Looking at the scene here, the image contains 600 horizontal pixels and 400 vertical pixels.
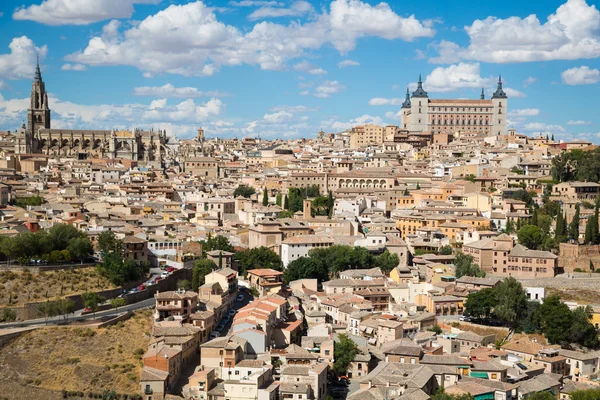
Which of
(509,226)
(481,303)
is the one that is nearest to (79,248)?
(481,303)

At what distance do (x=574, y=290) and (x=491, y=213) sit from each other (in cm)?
948

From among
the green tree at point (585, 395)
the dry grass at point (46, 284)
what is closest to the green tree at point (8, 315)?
the dry grass at point (46, 284)

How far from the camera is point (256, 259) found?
3550cm

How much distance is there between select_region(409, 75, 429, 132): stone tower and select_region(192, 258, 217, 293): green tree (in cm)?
5685

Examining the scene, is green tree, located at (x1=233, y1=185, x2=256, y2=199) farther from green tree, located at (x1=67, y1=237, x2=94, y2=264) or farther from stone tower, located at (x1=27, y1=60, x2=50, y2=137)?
stone tower, located at (x1=27, y1=60, x2=50, y2=137)

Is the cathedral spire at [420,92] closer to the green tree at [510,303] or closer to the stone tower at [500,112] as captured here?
the stone tower at [500,112]

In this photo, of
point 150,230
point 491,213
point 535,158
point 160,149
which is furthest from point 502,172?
point 160,149

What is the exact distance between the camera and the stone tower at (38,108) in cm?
8112

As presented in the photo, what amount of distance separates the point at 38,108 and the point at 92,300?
58180 millimetres

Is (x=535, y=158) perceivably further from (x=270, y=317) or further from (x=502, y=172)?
(x=270, y=317)

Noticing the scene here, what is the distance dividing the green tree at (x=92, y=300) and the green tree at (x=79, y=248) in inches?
133

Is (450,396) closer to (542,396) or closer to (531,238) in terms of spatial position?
(542,396)

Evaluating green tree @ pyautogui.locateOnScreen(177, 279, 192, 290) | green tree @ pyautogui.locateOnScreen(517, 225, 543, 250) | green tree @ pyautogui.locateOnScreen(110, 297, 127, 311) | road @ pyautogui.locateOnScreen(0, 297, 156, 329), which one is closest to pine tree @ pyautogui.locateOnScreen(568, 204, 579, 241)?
green tree @ pyautogui.locateOnScreen(517, 225, 543, 250)

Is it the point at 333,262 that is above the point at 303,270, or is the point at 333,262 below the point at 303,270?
above
